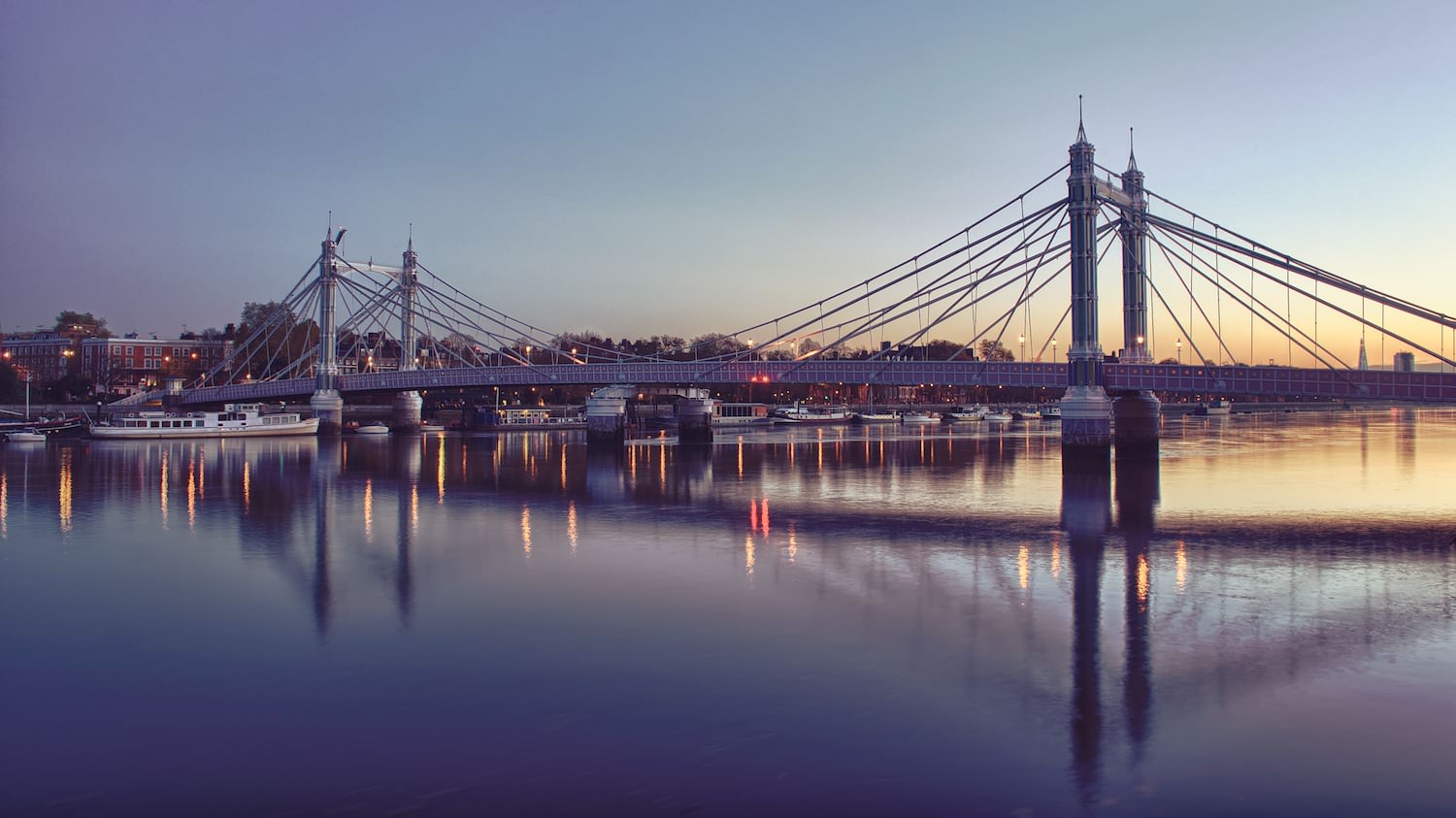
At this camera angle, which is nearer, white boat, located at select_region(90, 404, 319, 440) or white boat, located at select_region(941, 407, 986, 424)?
white boat, located at select_region(90, 404, 319, 440)

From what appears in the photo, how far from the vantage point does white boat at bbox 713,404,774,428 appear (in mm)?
96700

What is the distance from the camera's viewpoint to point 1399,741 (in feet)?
30.3

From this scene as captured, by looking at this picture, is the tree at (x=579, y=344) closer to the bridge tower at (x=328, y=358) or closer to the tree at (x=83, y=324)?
the bridge tower at (x=328, y=358)

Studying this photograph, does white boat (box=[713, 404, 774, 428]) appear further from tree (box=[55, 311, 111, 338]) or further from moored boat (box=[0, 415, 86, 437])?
tree (box=[55, 311, 111, 338])

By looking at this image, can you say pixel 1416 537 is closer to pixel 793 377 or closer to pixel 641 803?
pixel 641 803

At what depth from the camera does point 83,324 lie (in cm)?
13075

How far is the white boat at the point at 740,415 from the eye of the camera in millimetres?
96700

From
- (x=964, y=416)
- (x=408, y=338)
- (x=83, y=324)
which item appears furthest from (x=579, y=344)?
(x=83, y=324)

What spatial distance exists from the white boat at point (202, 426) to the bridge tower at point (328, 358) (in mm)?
1041

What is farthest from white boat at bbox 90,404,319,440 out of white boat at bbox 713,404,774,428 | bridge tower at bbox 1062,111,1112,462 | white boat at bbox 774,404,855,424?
bridge tower at bbox 1062,111,1112,462

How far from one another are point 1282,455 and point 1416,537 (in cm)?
3000

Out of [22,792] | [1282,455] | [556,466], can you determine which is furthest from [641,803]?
[1282,455]

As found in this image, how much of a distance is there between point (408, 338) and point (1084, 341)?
174ft

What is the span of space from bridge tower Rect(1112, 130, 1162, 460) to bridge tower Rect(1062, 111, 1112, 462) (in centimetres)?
321
